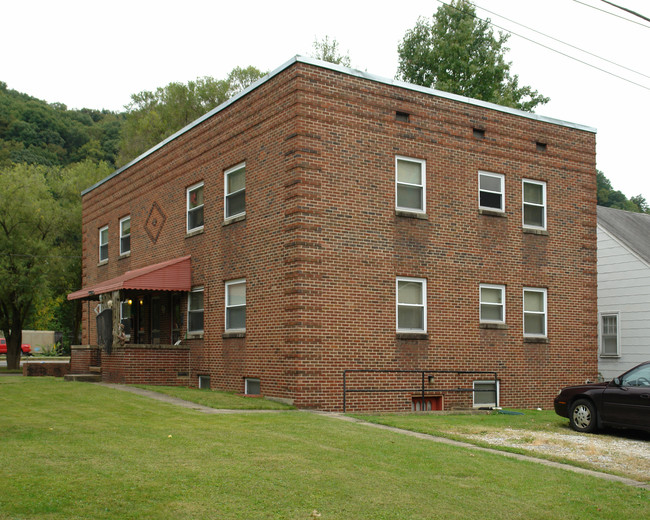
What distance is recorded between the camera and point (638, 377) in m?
14.0

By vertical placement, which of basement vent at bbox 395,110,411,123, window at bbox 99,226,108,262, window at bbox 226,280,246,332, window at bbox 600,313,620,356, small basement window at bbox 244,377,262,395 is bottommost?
small basement window at bbox 244,377,262,395

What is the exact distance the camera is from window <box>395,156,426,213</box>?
18.7m

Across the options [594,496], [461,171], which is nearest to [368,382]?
[461,171]

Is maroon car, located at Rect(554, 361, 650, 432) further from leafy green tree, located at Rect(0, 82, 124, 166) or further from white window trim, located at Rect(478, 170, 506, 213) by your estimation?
leafy green tree, located at Rect(0, 82, 124, 166)

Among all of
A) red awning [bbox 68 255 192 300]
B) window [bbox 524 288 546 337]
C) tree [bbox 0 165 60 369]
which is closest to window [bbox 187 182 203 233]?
red awning [bbox 68 255 192 300]

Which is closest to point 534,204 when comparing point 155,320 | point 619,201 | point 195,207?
point 195,207

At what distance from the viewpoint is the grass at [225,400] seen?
1549cm

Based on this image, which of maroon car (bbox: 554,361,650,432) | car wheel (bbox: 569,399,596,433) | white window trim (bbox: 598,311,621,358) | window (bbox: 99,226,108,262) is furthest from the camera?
window (bbox: 99,226,108,262)

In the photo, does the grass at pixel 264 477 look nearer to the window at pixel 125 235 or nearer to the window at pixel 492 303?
the window at pixel 492 303

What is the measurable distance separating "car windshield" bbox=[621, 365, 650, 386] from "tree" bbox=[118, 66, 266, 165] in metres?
37.1

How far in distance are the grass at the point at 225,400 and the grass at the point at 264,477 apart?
3.07 meters

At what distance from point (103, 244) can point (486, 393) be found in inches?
639

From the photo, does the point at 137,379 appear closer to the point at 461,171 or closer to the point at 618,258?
the point at 461,171

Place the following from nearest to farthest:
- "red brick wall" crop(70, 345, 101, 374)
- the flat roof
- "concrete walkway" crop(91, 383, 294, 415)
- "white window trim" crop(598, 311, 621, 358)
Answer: "concrete walkway" crop(91, 383, 294, 415)
the flat roof
"red brick wall" crop(70, 345, 101, 374)
"white window trim" crop(598, 311, 621, 358)
